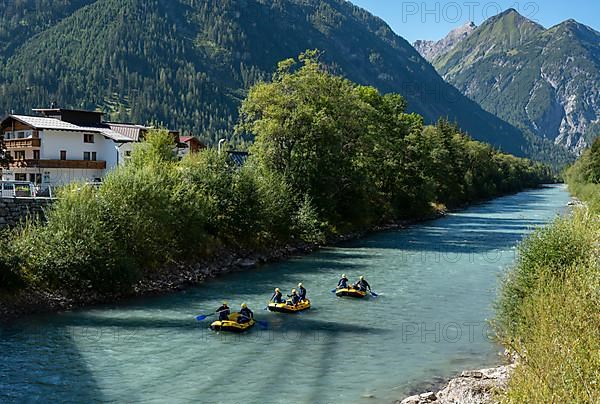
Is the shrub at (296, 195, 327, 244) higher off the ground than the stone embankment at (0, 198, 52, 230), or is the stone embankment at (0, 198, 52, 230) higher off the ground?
the stone embankment at (0, 198, 52, 230)

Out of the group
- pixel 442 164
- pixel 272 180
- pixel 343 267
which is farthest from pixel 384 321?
pixel 442 164

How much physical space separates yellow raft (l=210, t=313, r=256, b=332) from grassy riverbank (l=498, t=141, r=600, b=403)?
916 centimetres

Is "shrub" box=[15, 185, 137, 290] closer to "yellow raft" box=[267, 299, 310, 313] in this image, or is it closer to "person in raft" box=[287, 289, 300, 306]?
"yellow raft" box=[267, 299, 310, 313]

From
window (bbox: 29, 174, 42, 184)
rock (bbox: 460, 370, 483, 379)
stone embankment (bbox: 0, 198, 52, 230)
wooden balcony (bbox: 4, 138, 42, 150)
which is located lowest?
rock (bbox: 460, 370, 483, 379)

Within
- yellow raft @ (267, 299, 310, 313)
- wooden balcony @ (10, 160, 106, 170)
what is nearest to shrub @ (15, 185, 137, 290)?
yellow raft @ (267, 299, 310, 313)

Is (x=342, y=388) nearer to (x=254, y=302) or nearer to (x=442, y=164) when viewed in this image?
(x=254, y=302)

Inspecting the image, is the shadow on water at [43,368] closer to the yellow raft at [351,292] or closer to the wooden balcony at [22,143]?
the yellow raft at [351,292]

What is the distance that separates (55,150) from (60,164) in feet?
8.91

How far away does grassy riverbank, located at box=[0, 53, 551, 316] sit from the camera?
26750mm

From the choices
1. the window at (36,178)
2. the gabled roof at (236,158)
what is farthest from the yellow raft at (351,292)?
the window at (36,178)

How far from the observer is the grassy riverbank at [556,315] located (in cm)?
899

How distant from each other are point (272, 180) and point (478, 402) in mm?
31291

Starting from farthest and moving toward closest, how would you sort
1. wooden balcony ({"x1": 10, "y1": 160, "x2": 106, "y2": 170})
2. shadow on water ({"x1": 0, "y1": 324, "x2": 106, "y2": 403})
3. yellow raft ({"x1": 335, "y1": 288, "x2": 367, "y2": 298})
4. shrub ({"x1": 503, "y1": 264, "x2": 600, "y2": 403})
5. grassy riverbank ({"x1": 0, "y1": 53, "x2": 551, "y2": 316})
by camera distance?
1. wooden balcony ({"x1": 10, "y1": 160, "x2": 106, "y2": 170})
2. yellow raft ({"x1": 335, "y1": 288, "x2": 367, "y2": 298})
3. grassy riverbank ({"x1": 0, "y1": 53, "x2": 551, "y2": 316})
4. shadow on water ({"x1": 0, "y1": 324, "x2": 106, "y2": 403})
5. shrub ({"x1": 503, "y1": 264, "x2": 600, "y2": 403})

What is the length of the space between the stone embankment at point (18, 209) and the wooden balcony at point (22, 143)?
112ft
